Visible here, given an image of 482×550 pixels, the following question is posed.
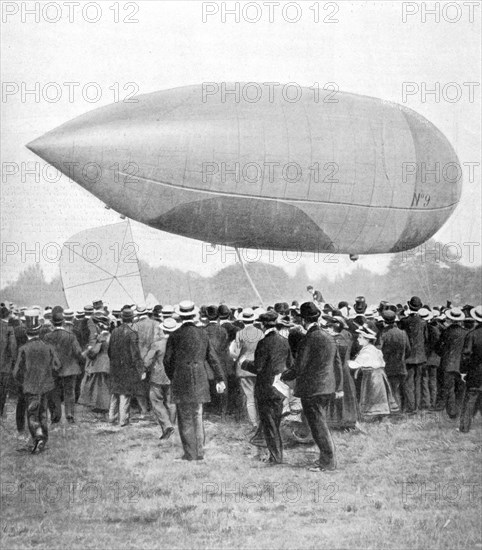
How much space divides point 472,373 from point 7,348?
405cm

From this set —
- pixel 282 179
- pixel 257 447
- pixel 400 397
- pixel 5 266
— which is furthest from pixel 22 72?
pixel 400 397

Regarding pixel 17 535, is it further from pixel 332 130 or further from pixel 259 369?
pixel 332 130

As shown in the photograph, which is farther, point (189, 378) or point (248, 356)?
point (248, 356)

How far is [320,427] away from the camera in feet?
19.7

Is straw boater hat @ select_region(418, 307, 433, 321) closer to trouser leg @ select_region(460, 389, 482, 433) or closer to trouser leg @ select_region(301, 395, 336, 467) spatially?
trouser leg @ select_region(460, 389, 482, 433)

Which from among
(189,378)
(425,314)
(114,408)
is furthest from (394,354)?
(114,408)

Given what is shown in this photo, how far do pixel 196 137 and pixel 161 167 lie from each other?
0.39 m

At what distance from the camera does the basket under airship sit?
6086mm

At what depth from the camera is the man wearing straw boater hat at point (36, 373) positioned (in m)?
6.21

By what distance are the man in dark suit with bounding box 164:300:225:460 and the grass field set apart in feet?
0.34

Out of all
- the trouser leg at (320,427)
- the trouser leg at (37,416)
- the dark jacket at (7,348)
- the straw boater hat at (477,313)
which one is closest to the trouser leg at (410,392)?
the straw boater hat at (477,313)

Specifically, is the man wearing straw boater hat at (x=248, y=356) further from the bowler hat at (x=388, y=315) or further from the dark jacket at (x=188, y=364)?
the bowler hat at (x=388, y=315)

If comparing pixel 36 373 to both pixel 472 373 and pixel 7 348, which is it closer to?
pixel 7 348

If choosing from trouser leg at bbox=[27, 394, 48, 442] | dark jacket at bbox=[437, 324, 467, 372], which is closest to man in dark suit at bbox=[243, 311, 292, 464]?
dark jacket at bbox=[437, 324, 467, 372]
